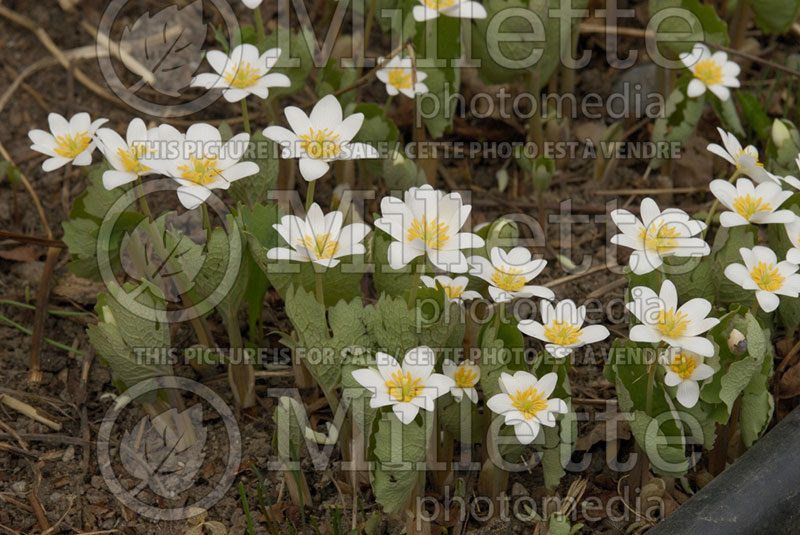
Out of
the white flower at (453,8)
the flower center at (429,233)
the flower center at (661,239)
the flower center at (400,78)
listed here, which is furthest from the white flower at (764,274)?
the flower center at (400,78)

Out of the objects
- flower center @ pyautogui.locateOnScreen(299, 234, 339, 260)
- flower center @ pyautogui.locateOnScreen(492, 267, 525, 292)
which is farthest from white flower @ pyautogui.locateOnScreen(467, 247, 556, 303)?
flower center @ pyautogui.locateOnScreen(299, 234, 339, 260)

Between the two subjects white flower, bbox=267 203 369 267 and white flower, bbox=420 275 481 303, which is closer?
white flower, bbox=267 203 369 267

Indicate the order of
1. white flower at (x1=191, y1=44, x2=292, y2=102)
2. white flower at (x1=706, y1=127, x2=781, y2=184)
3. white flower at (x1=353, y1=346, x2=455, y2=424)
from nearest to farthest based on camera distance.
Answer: white flower at (x1=353, y1=346, x2=455, y2=424)
white flower at (x1=706, y1=127, x2=781, y2=184)
white flower at (x1=191, y1=44, x2=292, y2=102)

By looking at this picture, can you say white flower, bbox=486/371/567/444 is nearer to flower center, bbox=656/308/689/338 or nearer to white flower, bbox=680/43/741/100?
flower center, bbox=656/308/689/338

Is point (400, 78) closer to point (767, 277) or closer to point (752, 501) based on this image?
point (767, 277)

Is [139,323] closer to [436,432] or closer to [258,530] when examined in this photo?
[258,530]

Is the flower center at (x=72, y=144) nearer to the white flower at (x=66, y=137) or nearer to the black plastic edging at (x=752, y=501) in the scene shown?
the white flower at (x=66, y=137)
